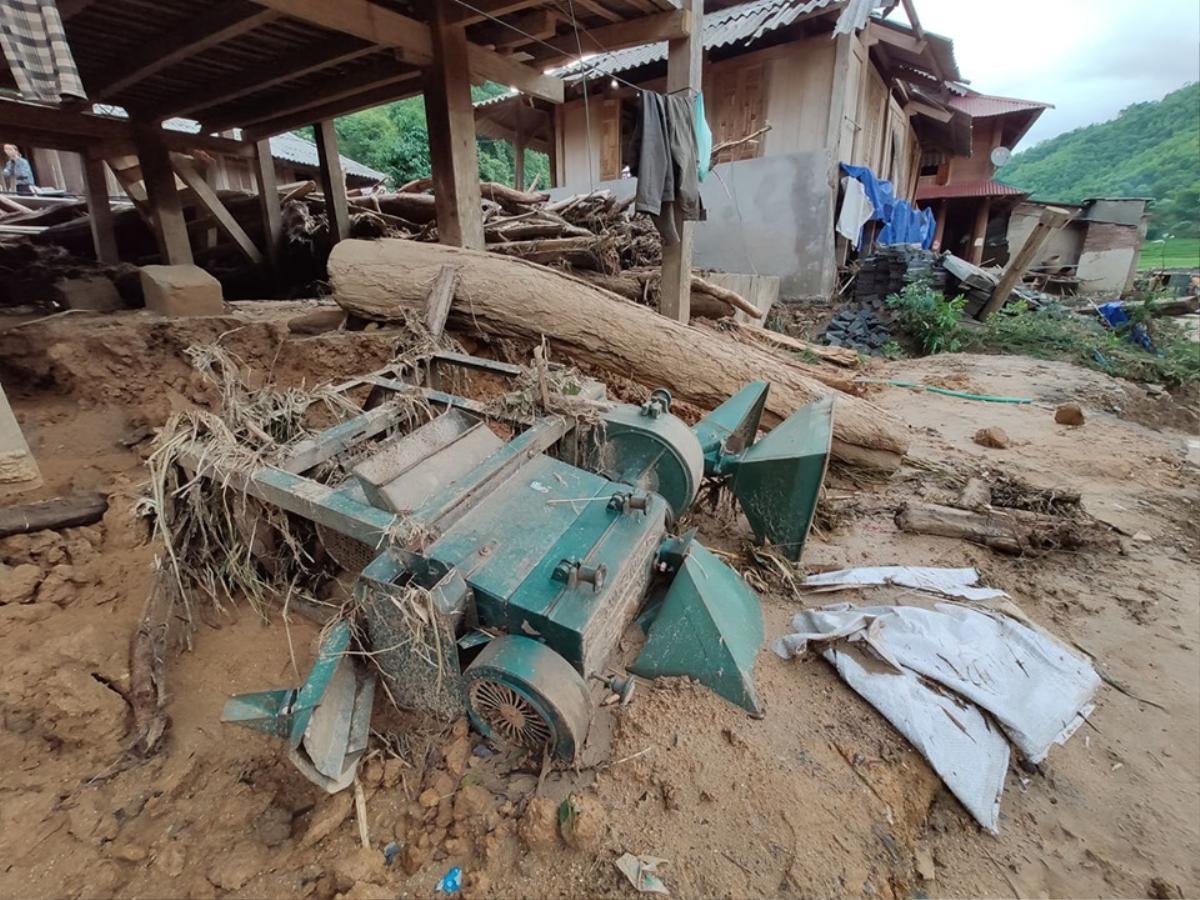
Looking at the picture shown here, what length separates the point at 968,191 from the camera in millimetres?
16375

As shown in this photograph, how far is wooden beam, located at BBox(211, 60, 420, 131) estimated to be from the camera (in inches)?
201

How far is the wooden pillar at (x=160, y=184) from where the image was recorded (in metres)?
5.95

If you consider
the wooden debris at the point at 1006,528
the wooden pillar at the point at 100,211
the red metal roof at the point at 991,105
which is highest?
the red metal roof at the point at 991,105

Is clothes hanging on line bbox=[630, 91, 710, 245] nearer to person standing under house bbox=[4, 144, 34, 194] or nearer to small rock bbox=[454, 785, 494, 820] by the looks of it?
small rock bbox=[454, 785, 494, 820]

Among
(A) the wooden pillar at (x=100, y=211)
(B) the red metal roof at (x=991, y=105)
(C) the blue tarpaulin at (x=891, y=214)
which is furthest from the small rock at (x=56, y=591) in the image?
(B) the red metal roof at (x=991, y=105)

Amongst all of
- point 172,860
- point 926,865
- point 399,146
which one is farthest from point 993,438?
point 399,146

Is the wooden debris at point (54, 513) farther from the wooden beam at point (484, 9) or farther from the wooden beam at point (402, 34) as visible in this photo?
the wooden beam at point (484, 9)

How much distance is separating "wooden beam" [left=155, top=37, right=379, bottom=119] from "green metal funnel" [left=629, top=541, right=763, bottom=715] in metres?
4.83

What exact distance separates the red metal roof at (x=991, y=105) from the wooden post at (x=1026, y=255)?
837 cm

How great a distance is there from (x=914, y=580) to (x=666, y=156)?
408 cm

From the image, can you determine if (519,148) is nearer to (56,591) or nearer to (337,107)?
(337,107)

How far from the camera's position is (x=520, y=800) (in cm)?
161

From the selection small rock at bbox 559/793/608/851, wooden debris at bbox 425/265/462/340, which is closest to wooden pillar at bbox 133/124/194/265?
wooden debris at bbox 425/265/462/340

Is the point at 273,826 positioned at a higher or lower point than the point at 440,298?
lower
